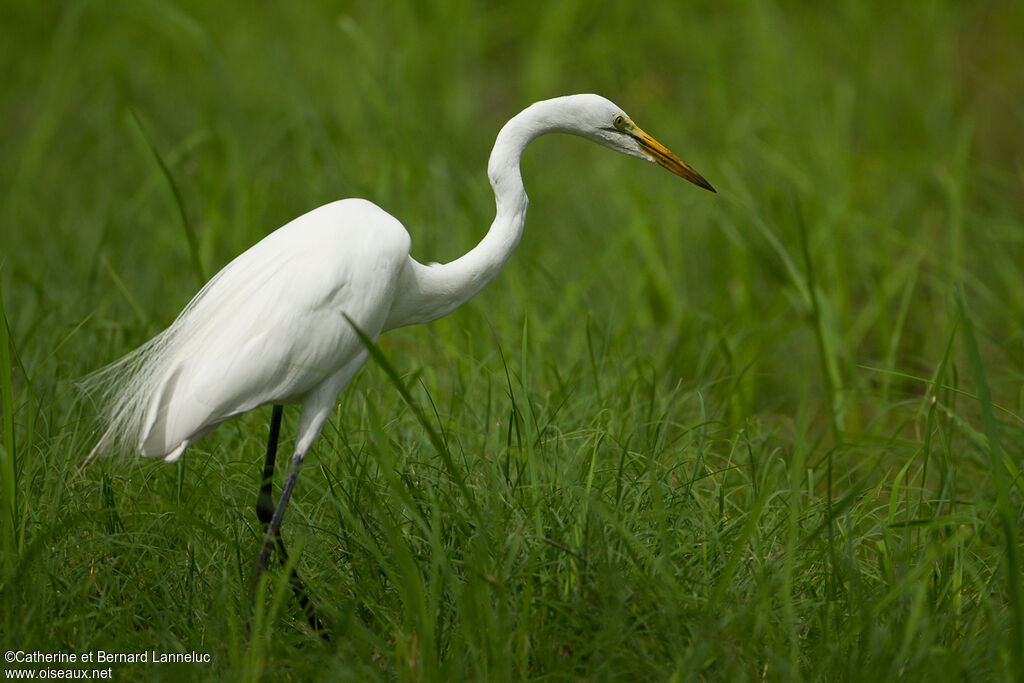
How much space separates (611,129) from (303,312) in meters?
0.77

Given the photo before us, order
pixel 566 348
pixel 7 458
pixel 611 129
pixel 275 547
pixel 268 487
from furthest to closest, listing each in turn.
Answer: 1. pixel 566 348
2. pixel 611 129
3. pixel 268 487
4. pixel 275 547
5. pixel 7 458

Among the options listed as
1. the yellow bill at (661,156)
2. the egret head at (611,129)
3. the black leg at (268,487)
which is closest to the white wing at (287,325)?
the black leg at (268,487)

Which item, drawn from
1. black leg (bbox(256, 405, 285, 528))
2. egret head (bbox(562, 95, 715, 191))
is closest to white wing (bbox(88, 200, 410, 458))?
black leg (bbox(256, 405, 285, 528))

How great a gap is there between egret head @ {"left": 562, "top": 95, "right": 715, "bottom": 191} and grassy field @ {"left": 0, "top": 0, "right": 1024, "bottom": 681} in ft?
1.60

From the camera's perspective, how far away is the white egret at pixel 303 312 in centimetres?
188

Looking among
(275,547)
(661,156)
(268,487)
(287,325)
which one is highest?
(661,156)

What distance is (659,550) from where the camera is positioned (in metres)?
1.92

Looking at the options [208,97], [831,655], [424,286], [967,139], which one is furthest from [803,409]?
[208,97]

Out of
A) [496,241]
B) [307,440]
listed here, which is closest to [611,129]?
[496,241]

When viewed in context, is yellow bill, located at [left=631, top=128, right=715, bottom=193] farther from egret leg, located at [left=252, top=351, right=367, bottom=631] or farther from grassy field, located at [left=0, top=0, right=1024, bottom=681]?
egret leg, located at [left=252, top=351, right=367, bottom=631]

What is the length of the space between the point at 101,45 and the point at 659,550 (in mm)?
4601

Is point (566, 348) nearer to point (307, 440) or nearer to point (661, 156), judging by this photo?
point (661, 156)

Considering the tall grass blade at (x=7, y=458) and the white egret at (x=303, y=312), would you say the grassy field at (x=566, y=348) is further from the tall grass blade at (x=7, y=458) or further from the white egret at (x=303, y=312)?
the white egret at (x=303, y=312)

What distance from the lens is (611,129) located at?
2.11m
